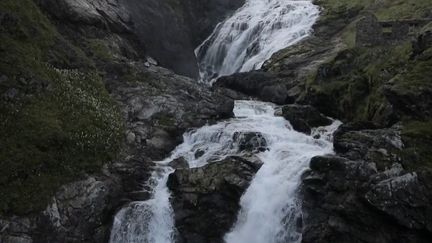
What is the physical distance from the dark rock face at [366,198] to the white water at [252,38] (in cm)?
3426

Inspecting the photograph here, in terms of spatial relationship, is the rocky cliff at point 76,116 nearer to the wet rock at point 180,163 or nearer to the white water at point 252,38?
the wet rock at point 180,163

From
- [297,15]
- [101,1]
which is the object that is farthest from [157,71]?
[297,15]

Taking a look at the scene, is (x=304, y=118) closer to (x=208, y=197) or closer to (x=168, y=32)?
(x=208, y=197)

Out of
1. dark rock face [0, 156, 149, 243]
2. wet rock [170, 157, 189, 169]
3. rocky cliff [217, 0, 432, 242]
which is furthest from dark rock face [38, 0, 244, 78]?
dark rock face [0, 156, 149, 243]

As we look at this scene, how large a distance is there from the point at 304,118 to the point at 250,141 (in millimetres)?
6749

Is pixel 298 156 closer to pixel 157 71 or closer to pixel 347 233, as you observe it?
pixel 347 233

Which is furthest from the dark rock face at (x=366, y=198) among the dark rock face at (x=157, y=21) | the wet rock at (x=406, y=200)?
the dark rock face at (x=157, y=21)

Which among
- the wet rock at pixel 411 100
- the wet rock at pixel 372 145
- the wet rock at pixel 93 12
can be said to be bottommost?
the wet rock at pixel 372 145

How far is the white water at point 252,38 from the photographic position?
2457 inches

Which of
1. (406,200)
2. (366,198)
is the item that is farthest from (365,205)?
(406,200)

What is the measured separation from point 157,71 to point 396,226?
24475mm

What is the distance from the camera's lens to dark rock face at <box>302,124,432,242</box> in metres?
24.1

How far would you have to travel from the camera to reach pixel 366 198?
2461cm

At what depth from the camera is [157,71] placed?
43406 millimetres
